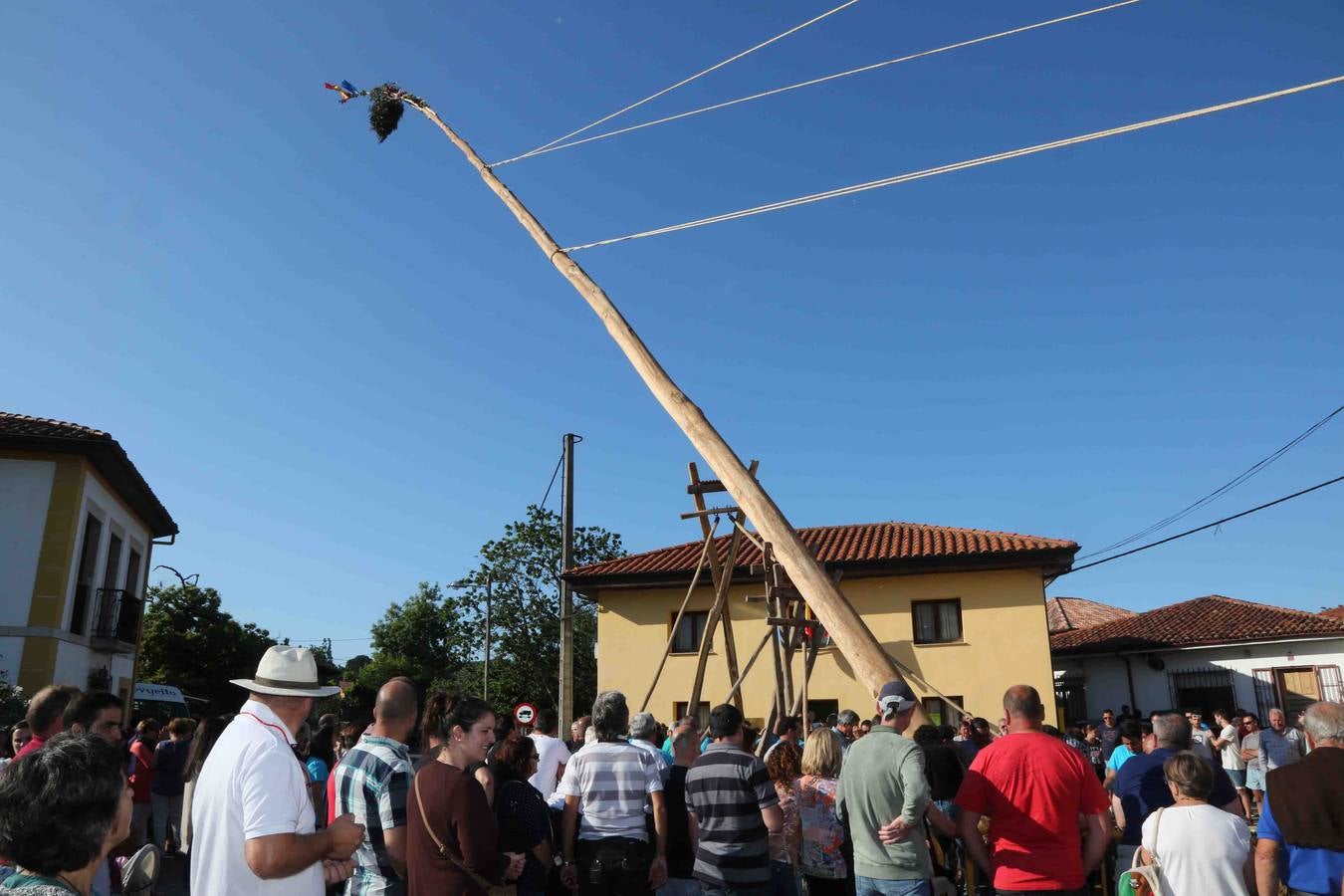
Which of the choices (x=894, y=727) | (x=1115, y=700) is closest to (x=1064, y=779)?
(x=894, y=727)

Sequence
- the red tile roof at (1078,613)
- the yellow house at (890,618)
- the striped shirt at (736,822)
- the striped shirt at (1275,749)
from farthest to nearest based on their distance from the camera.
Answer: the red tile roof at (1078,613) → the yellow house at (890,618) → the striped shirt at (1275,749) → the striped shirt at (736,822)

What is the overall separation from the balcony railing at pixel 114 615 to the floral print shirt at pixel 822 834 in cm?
1911

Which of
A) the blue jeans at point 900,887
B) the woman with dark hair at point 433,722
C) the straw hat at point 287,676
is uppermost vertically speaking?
the straw hat at point 287,676

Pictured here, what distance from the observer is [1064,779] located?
4316 mm

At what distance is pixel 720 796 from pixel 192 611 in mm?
40987

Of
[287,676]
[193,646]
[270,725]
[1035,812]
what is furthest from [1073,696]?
[193,646]

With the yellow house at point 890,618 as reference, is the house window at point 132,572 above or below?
above

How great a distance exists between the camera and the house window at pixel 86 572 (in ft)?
62.0

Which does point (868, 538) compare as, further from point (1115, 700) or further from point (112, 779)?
point (112, 779)

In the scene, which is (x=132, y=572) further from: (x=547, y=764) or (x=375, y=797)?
(x=375, y=797)

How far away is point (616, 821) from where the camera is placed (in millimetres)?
5148

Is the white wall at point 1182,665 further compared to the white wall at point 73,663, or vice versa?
the white wall at point 1182,665

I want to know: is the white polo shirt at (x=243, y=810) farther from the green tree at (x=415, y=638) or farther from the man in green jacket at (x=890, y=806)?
the green tree at (x=415, y=638)

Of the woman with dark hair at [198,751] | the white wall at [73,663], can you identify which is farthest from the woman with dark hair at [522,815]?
the white wall at [73,663]
